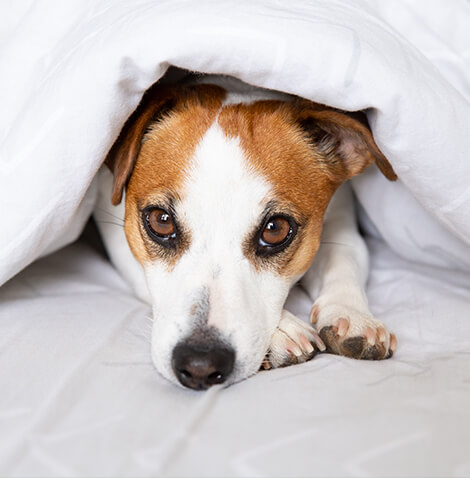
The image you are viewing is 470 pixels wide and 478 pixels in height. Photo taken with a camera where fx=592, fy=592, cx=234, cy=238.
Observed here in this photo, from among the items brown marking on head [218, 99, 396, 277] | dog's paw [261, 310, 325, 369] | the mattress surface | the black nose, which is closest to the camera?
the mattress surface

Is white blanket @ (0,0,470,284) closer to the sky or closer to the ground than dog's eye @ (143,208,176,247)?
closer to the sky

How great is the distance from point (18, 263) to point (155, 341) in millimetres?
417

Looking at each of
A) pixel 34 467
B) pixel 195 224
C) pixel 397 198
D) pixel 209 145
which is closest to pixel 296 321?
pixel 195 224

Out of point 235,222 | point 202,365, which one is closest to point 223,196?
point 235,222

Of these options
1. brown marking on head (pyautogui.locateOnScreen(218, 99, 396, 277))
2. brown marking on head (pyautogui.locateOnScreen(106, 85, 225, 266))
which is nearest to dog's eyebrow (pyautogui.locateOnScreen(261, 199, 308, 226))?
brown marking on head (pyautogui.locateOnScreen(218, 99, 396, 277))

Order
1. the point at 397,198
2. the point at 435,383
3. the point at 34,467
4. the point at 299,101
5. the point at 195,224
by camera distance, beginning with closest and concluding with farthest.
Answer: the point at 34,467 → the point at 435,383 → the point at 195,224 → the point at 299,101 → the point at 397,198

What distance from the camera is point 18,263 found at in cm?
142

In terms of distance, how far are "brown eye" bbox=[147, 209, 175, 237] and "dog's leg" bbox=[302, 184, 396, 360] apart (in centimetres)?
A: 43

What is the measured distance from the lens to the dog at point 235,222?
1.24 meters

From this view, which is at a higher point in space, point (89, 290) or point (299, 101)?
point (299, 101)

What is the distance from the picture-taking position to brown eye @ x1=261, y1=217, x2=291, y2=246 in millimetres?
1396

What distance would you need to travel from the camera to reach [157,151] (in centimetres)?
148

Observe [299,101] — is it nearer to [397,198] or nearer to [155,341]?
[397,198]

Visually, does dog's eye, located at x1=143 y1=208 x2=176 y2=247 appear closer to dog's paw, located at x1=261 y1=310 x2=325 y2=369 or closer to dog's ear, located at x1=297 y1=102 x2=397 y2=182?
dog's paw, located at x1=261 y1=310 x2=325 y2=369
